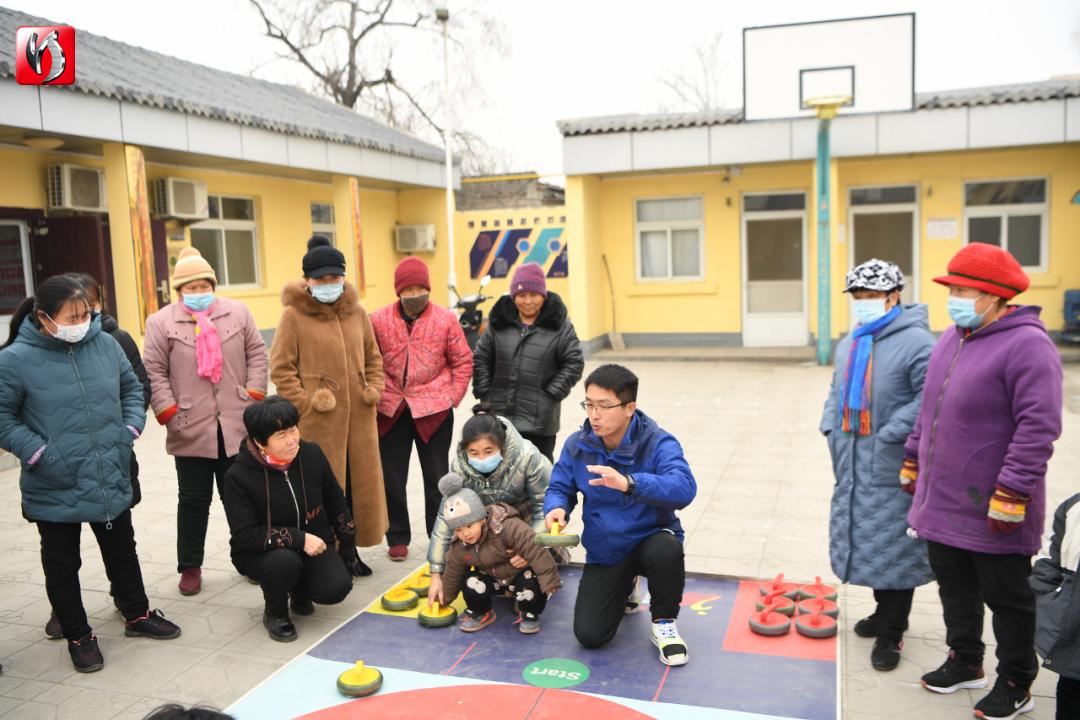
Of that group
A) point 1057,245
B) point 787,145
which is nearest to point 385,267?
point 787,145

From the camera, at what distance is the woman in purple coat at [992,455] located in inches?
118

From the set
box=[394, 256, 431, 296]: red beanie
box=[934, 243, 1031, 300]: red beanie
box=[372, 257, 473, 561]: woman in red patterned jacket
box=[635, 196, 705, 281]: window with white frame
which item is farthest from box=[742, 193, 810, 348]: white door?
box=[934, 243, 1031, 300]: red beanie

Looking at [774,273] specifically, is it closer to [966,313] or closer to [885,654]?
[885,654]

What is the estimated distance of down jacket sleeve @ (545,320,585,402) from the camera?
199 inches

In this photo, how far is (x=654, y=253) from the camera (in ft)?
49.8

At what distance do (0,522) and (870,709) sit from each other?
18.7 feet

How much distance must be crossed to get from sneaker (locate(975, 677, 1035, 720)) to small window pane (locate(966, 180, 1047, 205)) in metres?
12.0

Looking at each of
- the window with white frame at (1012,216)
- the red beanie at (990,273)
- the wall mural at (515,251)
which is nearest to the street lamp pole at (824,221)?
the window with white frame at (1012,216)

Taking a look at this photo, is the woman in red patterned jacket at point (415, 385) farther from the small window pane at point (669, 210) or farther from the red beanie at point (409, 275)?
the small window pane at point (669, 210)

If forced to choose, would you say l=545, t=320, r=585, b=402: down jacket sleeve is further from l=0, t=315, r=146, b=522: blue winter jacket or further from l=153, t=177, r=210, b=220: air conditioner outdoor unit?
l=153, t=177, r=210, b=220: air conditioner outdoor unit

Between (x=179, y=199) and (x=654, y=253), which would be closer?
(x=179, y=199)

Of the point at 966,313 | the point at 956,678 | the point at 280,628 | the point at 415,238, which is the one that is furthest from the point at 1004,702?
the point at 415,238

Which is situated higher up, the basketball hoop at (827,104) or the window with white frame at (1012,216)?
the basketball hoop at (827,104)

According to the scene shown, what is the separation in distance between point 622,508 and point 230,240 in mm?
11036
